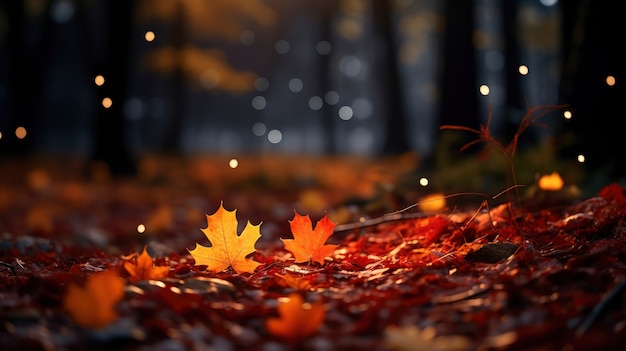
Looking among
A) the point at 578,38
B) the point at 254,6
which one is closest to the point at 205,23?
the point at 254,6

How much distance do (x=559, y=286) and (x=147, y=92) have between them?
93.6 ft

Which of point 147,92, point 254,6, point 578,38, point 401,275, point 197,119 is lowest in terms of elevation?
point 401,275

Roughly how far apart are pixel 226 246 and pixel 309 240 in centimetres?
45

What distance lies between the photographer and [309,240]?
315 cm

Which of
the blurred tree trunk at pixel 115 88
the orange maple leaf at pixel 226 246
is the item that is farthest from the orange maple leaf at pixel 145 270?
the blurred tree trunk at pixel 115 88

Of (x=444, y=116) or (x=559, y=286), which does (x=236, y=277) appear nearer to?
(x=559, y=286)

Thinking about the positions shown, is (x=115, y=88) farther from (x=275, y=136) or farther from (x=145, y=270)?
(x=275, y=136)

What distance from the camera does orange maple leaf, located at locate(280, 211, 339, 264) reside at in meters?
3.07

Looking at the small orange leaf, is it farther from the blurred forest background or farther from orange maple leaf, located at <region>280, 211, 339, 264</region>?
the blurred forest background

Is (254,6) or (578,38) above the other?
(254,6)

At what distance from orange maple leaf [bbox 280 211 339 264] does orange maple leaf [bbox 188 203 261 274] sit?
20 centimetres

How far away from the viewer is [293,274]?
10.1 feet

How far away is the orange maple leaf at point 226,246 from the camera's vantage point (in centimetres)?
303

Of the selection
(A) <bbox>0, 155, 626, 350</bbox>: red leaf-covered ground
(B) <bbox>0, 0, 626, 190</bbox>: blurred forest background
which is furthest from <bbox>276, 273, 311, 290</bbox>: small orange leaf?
(B) <bbox>0, 0, 626, 190</bbox>: blurred forest background
